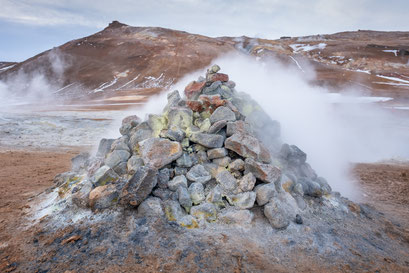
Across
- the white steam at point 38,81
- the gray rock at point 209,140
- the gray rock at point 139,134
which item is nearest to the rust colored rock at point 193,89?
the gray rock at point 139,134

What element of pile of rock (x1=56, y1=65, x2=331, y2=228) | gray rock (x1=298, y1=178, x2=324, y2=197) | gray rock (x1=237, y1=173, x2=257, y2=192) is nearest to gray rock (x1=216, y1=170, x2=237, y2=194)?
pile of rock (x1=56, y1=65, x2=331, y2=228)

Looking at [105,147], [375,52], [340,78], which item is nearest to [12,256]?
[105,147]

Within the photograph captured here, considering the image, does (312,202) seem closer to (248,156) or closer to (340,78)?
(248,156)

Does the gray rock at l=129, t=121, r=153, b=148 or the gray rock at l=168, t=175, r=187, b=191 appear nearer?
the gray rock at l=168, t=175, r=187, b=191

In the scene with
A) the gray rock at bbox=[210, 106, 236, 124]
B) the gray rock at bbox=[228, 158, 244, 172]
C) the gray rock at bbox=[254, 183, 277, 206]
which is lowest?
the gray rock at bbox=[254, 183, 277, 206]

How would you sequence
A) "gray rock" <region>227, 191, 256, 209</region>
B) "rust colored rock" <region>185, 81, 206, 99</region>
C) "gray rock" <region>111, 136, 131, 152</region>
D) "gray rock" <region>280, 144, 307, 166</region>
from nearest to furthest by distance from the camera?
"gray rock" <region>227, 191, 256, 209</region>
"gray rock" <region>111, 136, 131, 152</region>
"gray rock" <region>280, 144, 307, 166</region>
"rust colored rock" <region>185, 81, 206, 99</region>

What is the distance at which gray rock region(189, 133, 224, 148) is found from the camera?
13.0 feet

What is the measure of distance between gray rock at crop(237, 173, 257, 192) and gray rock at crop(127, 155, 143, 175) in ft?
5.02

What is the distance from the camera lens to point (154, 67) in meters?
27.4

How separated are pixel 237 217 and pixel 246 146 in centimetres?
109

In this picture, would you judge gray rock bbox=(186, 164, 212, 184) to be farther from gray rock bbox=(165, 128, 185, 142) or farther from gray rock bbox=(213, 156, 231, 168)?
gray rock bbox=(165, 128, 185, 142)

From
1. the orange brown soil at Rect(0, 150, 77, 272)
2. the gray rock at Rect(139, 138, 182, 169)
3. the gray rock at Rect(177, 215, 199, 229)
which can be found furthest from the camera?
the gray rock at Rect(139, 138, 182, 169)

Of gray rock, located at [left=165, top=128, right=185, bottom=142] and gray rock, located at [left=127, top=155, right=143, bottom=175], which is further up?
gray rock, located at [left=165, top=128, right=185, bottom=142]

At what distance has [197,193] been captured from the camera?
11.5 feet
